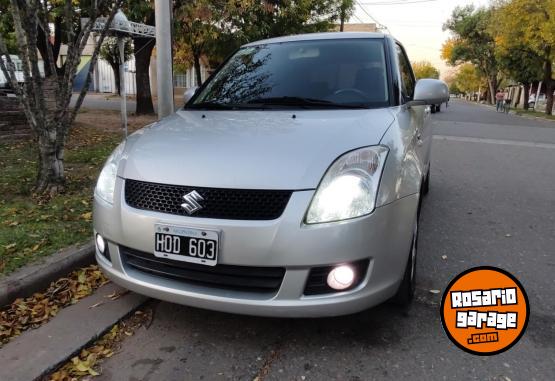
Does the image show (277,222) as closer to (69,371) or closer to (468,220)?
(69,371)

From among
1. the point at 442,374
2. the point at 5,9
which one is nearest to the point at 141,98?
the point at 5,9

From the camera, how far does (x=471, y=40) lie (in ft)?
161

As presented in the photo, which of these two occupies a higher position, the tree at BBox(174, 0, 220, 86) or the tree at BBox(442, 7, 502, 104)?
the tree at BBox(442, 7, 502, 104)

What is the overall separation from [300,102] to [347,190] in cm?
117

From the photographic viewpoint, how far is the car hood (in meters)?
2.14

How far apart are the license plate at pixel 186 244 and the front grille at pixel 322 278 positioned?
44cm

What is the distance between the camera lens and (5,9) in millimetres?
11805

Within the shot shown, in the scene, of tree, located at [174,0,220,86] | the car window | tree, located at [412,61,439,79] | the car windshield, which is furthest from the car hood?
tree, located at [412,61,439,79]

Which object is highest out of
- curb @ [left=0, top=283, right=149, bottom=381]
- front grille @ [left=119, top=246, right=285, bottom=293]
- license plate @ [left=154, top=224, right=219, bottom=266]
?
license plate @ [left=154, top=224, right=219, bottom=266]

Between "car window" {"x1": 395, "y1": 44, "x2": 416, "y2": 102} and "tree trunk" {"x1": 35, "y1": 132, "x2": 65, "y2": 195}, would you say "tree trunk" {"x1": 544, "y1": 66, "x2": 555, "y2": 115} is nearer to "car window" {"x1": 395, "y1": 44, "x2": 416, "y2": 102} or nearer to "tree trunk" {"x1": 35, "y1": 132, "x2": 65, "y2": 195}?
"car window" {"x1": 395, "y1": 44, "x2": 416, "y2": 102}

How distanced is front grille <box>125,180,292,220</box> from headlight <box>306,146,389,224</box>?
0.51 ft

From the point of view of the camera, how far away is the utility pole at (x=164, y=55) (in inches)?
222

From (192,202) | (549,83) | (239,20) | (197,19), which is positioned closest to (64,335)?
(192,202)

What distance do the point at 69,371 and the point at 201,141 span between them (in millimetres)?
1313
